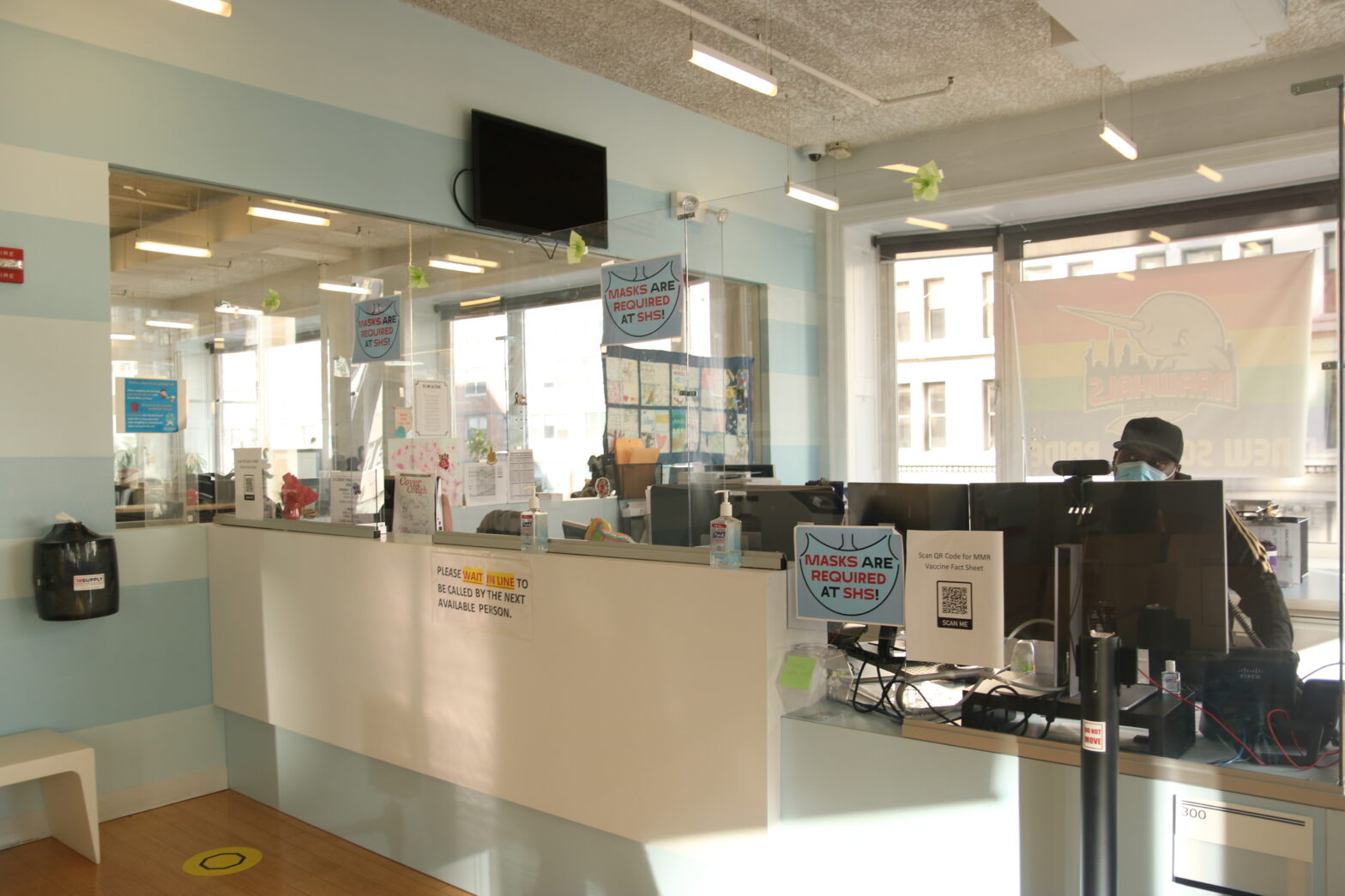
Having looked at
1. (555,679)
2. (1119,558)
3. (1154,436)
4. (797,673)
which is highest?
(1154,436)

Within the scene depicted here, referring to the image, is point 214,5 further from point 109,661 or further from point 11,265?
point 109,661

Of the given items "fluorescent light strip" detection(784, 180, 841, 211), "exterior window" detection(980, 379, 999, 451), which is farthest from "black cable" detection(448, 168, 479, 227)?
"exterior window" detection(980, 379, 999, 451)

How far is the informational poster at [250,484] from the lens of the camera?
4.06m

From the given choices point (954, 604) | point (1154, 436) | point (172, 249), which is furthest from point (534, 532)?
point (172, 249)

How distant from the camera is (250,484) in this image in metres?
4.12

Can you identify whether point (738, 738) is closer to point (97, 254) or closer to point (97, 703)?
point (97, 703)

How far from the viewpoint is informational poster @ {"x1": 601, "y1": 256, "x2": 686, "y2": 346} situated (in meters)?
2.86

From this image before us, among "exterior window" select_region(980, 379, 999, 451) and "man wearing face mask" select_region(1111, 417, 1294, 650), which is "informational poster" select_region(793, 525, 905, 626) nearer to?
"exterior window" select_region(980, 379, 999, 451)

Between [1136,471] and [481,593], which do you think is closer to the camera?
[1136,471]

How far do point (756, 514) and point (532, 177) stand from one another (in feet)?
11.2

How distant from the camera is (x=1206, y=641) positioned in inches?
75.6

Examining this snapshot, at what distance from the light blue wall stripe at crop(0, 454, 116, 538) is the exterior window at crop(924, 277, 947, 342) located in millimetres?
3204

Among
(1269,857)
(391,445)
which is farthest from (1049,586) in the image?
(391,445)

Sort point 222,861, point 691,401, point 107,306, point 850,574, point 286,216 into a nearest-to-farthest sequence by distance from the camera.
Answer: point 850,574 → point 691,401 → point 222,861 → point 107,306 → point 286,216
